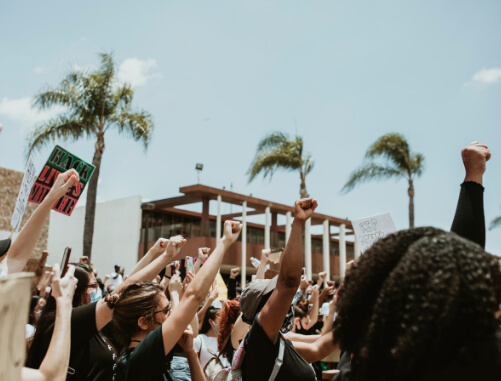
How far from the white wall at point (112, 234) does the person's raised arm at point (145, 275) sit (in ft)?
72.8

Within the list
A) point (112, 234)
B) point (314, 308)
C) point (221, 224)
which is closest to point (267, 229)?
point (221, 224)

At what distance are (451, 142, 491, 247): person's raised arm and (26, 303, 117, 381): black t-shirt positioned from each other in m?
2.17

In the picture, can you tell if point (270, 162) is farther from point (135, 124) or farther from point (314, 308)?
point (314, 308)

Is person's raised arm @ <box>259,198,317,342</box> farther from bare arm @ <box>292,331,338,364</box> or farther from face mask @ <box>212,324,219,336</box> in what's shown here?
face mask @ <box>212,324,219,336</box>

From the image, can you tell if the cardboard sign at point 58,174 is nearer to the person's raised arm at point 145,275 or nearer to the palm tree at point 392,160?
the person's raised arm at point 145,275

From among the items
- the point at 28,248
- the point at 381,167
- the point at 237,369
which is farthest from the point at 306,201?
the point at 381,167

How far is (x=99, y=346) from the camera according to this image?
3.04 m

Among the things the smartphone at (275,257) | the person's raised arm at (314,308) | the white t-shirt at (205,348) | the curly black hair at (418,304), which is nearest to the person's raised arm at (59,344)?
the curly black hair at (418,304)

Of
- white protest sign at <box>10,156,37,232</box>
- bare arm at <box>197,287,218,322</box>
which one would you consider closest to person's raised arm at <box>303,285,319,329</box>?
bare arm at <box>197,287,218,322</box>

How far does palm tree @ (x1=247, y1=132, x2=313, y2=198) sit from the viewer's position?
22484mm

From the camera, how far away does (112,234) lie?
2709 centimetres

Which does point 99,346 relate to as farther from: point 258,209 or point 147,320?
point 258,209

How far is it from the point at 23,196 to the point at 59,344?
288cm

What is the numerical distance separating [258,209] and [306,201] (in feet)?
81.5
